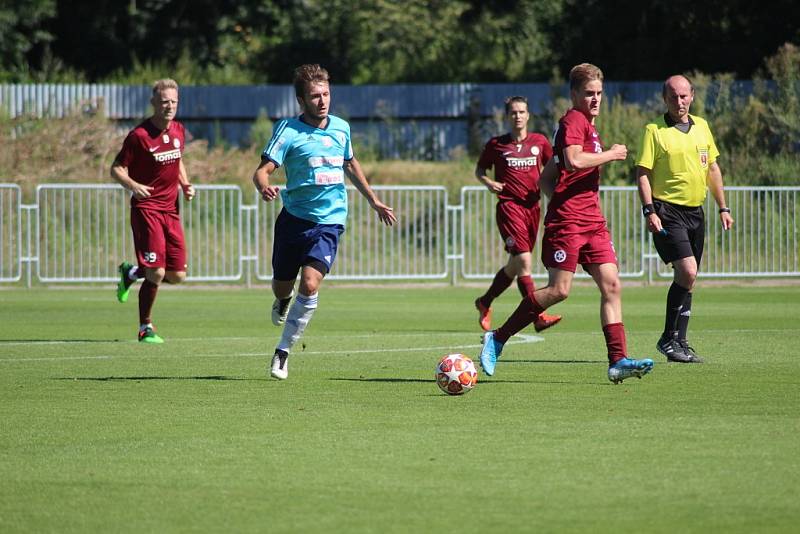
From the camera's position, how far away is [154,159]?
45.5ft

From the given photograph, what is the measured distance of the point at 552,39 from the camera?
4922 cm

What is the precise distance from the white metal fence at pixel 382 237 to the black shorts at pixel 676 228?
43.1ft

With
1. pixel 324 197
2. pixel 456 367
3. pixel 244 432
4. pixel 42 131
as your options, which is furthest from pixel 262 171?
pixel 42 131

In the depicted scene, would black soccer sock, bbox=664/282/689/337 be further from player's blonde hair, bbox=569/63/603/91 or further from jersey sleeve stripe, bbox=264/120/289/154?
jersey sleeve stripe, bbox=264/120/289/154

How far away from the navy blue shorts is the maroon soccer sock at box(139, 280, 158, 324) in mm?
3486

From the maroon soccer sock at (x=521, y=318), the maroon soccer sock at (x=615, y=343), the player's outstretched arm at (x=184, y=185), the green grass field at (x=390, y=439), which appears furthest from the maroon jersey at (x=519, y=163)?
the maroon soccer sock at (x=615, y=343)

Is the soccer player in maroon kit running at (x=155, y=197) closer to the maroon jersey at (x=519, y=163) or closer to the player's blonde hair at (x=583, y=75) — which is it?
the maroon jersey at (x=519, y=163)

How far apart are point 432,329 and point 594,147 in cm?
595

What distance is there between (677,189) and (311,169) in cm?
326

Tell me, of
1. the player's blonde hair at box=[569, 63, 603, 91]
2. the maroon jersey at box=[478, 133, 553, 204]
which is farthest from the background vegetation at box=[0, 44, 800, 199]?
the player's blonde hair at box=[569, 63, 603, 91]

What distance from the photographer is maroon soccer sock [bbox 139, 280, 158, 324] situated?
1393 centimetres

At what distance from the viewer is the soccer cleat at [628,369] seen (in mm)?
9625

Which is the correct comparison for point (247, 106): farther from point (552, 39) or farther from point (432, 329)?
point (432, 329)


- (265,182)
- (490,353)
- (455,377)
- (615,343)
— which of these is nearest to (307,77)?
(265,182)
